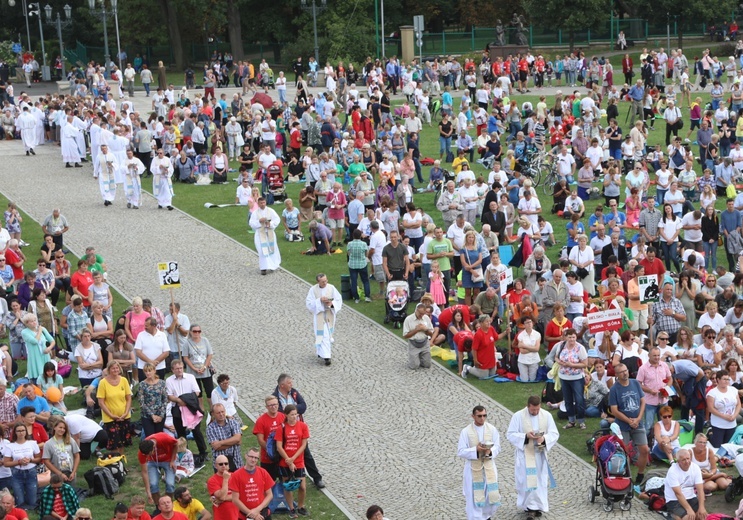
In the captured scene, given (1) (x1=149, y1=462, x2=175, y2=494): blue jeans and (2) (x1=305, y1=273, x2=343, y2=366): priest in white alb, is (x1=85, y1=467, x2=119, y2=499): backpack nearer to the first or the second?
(1) (x1=149, y1=462, x2=175, y2=494): blue jeans

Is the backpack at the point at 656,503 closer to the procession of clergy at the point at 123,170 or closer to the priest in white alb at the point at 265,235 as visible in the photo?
the priest in white alb at the point at 265,235

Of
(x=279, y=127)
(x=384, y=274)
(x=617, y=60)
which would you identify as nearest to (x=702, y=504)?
(x=384, y=274)

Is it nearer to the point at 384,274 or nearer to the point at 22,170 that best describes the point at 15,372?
the point at 384,274

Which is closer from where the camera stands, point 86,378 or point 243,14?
point 86,378

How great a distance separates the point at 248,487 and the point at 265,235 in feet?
37.7

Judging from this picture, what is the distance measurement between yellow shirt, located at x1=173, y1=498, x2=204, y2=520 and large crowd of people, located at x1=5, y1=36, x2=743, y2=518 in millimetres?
188

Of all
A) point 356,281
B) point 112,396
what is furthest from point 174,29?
point 112,396

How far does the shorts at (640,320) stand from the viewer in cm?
2000

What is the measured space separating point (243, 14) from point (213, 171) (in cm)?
3430

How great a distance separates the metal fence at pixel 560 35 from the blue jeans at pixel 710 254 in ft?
129

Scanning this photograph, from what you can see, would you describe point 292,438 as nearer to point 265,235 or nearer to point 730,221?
point 265,235

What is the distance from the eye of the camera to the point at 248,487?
13625 millimetres

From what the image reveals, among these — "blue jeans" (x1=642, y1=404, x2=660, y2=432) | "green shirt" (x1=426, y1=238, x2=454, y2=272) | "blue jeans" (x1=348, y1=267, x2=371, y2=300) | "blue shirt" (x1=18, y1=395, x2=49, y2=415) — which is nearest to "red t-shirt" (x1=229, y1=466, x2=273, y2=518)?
"blue shirt" (x1=18, y1=395, x2=49, y2=415)

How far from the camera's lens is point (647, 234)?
78.7 ft
